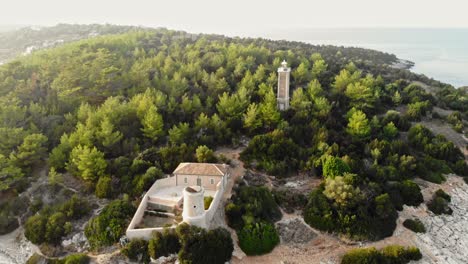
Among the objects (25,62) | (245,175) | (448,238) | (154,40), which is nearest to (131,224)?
(245,175)

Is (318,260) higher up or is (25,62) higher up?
(25,62)

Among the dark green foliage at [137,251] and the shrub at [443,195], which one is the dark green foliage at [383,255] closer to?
the shrub at [443,195]

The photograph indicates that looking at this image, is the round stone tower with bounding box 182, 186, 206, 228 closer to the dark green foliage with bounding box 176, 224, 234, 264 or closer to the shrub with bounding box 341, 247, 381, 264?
the dark green foliage with bounding box 176, 224, 234, 264

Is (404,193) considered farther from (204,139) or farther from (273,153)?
(204,139)

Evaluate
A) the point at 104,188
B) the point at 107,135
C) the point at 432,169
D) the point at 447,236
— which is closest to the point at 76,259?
the point at 104,188

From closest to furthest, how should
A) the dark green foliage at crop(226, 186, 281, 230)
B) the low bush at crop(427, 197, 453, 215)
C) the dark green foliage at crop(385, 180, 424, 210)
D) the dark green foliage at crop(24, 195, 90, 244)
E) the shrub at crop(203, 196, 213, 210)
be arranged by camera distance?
the dark green foliage at crop(24, 195, 90, 244) < the shrub at crop(203, 196, 213, 210) < the dark green foliage at crop(226, 186, 281, 230) < the dark green foliage at crop(385, 180, 424, 210) < the low bush at crop(427, 197, 453, 215)

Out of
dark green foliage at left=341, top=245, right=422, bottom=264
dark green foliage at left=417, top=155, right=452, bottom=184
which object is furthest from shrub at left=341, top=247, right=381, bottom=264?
dark green foliage at left=417, top=155, right=452, bottom=184

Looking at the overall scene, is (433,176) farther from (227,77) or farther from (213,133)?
(227,77)
